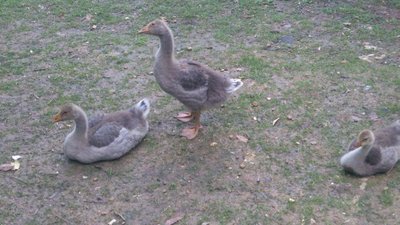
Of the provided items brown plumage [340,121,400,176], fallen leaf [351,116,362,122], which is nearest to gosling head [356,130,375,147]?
brown plumage [340,121,400,176]

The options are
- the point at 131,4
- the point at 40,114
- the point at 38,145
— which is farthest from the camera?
the point at 131,4

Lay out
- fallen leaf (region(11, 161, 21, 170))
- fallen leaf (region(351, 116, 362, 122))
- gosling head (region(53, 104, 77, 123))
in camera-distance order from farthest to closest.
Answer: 1. fallen leaf (region(351, 116, 362, 122))
2. fallen leaf (region(11, 161, 21, 170))
3. gosling head (region(53, 104, 77, 123))

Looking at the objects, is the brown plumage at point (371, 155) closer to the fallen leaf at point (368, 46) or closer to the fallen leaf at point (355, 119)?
the fallen leaf at point (355, 119)

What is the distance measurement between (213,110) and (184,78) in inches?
35.1

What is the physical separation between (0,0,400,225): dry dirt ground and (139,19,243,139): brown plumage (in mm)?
426

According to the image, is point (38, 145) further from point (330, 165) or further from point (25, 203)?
point (330, 165)

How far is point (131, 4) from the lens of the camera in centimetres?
947

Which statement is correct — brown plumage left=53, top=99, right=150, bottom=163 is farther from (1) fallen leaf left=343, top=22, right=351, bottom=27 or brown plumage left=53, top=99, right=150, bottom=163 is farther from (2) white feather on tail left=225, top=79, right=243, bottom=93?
(1) fallen leaf left=343, top=22, right=351, bottom=27

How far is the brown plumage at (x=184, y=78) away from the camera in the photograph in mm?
5812

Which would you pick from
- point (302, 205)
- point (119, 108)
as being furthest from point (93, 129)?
point (302, 205)

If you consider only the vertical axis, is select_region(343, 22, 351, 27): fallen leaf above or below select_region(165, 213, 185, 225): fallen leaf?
above

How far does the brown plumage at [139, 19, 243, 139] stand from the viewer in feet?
19.1

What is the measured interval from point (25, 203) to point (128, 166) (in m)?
1.04

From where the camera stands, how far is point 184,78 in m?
5.82
